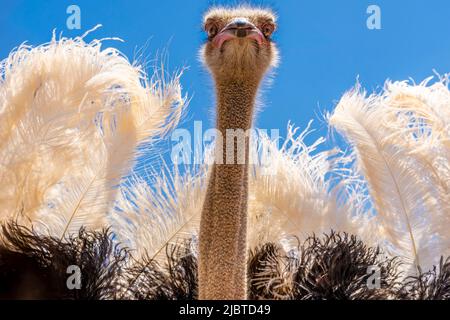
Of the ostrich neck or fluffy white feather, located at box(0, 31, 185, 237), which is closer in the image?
the ostrich neck

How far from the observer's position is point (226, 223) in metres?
4.87

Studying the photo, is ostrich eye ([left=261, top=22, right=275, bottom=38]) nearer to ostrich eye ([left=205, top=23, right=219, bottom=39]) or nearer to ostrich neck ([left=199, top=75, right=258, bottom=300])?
ostrich eye ([left=205, top=23, right=219, bottom=39])

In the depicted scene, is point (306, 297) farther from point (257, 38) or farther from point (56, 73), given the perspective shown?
point (56, 73)

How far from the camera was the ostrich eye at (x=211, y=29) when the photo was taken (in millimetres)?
5347

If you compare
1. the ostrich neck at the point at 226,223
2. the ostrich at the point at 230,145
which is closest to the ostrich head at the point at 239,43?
the ostrich at the point at 230,145

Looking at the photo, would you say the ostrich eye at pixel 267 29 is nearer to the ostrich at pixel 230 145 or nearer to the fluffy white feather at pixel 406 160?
the ostrich at pixel 230 145

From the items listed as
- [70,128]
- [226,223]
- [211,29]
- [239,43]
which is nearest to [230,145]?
[226,223]

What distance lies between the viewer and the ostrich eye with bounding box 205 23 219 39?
5.35 meters

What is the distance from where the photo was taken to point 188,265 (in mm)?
5918

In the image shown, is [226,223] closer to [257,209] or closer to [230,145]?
[230,145]

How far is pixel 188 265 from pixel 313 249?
2.51 ft

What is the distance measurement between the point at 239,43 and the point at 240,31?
106mm

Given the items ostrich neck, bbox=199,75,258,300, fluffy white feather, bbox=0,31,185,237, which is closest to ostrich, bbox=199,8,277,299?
ostrich neck, bbox=199,75,258,300

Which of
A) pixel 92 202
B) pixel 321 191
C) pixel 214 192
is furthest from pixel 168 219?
pixel 214 192
